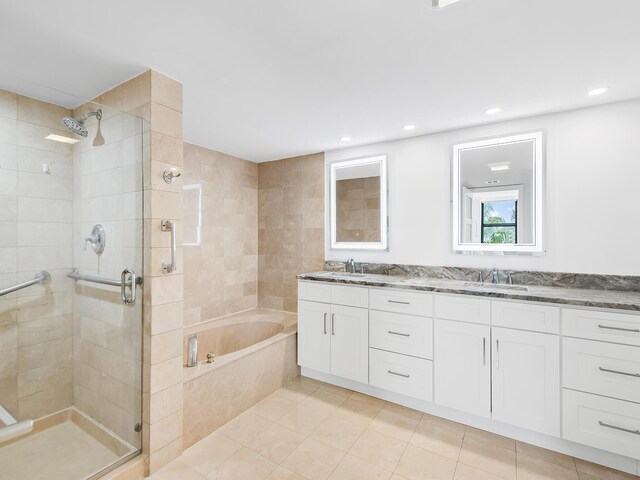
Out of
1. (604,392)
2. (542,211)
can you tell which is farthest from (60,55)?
(604,392)

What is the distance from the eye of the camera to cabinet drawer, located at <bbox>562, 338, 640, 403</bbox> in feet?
5.54

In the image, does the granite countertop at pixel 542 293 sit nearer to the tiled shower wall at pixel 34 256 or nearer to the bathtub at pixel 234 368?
the bathtub at pixel 234 368

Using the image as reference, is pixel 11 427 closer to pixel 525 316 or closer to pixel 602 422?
pixel 525 316

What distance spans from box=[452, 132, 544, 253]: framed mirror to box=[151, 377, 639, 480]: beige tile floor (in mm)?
1434

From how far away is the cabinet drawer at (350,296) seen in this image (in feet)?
8.57

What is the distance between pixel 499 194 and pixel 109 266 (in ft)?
9.81

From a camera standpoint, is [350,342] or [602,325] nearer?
[602,325]

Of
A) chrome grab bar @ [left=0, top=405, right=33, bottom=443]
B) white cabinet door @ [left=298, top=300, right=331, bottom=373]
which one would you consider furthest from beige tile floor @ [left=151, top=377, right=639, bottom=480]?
chrome grab bar @ [left=0, top=405, right=33, bottom=443]

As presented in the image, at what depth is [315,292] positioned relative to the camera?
113 inches

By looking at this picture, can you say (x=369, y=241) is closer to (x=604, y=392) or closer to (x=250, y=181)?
(x=250, y=181)

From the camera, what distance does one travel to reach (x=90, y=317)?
198 centimetres

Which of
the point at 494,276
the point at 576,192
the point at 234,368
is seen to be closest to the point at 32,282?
the point at 234,368

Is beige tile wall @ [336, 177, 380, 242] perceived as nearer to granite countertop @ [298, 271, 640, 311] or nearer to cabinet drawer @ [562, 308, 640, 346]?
granite countertop @ [298, 271, 640, 311]

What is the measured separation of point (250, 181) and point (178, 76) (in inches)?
79.7
